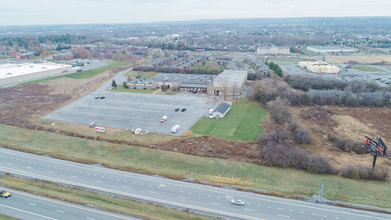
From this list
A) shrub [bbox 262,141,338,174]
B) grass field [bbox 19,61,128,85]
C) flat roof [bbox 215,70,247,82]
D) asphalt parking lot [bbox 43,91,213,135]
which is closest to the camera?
shrub [bbox 262,141,338,174]

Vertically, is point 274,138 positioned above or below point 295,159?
above

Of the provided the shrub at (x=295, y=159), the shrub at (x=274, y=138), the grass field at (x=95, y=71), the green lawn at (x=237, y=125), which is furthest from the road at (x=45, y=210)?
the grass field at (x=95, y=71)

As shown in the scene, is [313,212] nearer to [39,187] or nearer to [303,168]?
[303,168]

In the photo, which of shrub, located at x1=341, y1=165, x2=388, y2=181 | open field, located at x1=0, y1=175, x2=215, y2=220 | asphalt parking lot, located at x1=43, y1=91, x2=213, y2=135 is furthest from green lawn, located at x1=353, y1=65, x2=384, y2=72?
open field, located at x1=0, y1=175, x2=215, y2=220

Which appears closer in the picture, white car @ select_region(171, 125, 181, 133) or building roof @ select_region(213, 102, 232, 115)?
white car @ select_region(171, 125, 181, 133)

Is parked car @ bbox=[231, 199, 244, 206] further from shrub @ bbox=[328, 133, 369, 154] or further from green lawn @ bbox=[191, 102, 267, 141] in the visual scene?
shrub @ bbox=[328, 133, 369, 154]

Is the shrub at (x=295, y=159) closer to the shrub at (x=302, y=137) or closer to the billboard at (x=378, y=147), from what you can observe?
the shrub at (x=302, y=137)

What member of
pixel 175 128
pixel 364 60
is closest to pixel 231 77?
pixel 175 128

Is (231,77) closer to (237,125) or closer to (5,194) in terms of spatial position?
(237,125)
